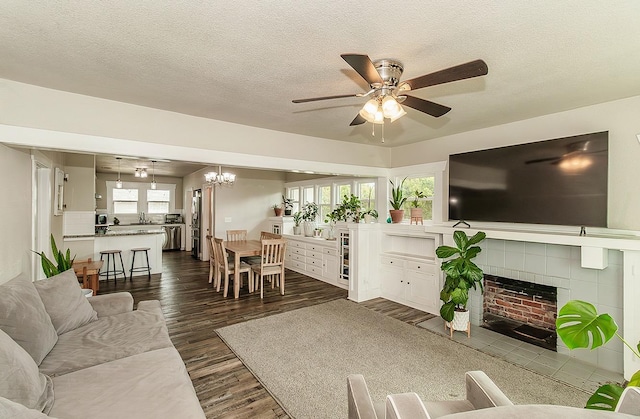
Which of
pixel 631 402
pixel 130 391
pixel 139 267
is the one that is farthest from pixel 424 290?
pixel 139 267

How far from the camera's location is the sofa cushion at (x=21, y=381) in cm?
132

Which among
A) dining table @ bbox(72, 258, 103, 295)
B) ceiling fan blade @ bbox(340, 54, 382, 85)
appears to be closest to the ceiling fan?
ceiling fan blade @ bbox(340, 54, 382, 85)

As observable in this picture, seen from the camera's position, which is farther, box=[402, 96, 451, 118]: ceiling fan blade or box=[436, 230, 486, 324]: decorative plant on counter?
box=[436, 230, 486, 324]: decorative plant on counter

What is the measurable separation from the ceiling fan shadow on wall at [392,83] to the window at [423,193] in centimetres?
258

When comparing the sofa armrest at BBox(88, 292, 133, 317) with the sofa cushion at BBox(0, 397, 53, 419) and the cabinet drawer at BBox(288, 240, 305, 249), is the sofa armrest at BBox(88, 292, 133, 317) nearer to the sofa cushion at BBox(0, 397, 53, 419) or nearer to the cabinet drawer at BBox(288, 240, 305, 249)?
the sofa cushion at BBox(0, 397, 53, 419)

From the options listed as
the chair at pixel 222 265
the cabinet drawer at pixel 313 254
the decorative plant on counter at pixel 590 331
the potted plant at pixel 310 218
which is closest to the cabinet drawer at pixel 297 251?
the cabinet drawer at pixel 313 254

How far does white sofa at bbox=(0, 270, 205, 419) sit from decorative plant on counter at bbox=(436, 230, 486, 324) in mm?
2898

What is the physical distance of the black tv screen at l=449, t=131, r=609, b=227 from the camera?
2826mm

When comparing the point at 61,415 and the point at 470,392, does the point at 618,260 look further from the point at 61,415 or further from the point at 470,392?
the point at 61,415

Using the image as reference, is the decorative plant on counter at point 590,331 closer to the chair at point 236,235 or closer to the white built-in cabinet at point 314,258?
the white built-in cabinet at point 314,258

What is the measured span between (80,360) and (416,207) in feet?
14.2

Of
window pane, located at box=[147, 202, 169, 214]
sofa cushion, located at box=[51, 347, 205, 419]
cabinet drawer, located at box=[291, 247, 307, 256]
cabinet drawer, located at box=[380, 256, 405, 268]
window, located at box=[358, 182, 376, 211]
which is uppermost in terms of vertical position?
window, located at box=[358, 182, 376, 211]

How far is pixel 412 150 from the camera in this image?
4.80 metres

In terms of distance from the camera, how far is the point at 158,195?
397 inches
